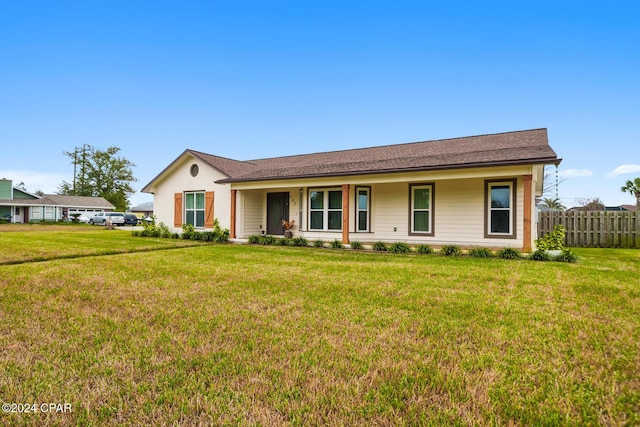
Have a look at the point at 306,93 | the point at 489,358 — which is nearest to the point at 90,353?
the point at 489,358

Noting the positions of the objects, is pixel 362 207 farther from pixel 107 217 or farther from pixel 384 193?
pixel 107 217

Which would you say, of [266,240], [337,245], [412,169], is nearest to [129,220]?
[266,240]

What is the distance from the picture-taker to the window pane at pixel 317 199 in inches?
546

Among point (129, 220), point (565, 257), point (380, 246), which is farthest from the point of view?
point (129, 220)

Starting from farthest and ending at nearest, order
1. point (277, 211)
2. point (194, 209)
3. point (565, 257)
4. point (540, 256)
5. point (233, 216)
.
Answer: point (194, 209) < point (277, 211) < point (233, 216) < point (540, 256) < point (565, 257)

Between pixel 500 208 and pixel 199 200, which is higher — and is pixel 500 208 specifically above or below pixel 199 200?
below

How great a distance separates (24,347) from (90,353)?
2.35ft

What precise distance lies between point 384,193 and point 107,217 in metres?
32.9

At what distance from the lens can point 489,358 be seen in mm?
2859

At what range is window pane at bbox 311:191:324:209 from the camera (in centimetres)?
1388

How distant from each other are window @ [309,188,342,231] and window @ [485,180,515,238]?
214 inches

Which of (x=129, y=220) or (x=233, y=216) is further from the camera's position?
(x=129, y=220)

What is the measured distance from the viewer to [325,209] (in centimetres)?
1371

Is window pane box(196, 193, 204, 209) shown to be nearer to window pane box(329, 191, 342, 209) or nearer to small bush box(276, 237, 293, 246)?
small bush box(276, 237, 293, 246)
